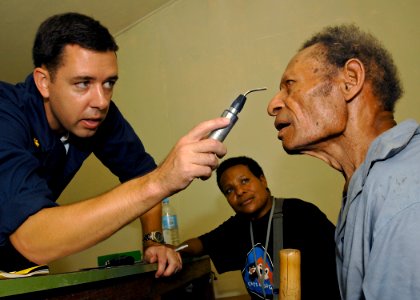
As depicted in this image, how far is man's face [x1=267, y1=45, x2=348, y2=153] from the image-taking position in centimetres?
84

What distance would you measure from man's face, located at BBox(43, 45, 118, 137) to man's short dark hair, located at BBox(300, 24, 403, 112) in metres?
0.59

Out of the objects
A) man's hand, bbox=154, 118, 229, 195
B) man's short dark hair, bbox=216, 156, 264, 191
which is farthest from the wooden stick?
man's short dark hair, bbox=216, 156, 264, 191

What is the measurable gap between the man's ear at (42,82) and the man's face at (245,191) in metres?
1.04

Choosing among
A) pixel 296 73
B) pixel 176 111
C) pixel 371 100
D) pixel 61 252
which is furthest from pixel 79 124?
pixel 176 111

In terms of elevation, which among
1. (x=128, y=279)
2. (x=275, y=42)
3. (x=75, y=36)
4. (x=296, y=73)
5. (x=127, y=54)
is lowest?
(x=128, y=279)

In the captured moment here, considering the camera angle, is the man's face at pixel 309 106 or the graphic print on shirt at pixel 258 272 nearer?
the man's face at pixel 309 106

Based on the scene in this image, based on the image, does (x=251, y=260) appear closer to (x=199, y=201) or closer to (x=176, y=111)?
(x=199, y=201)

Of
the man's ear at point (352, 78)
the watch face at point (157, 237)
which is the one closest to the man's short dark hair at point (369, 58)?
the man's ear at point (352, 78)

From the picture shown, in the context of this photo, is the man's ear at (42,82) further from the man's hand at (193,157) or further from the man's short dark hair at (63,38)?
the man's hand at (193,157)

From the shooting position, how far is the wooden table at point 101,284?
0.53 metres

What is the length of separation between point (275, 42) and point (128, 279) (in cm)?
174

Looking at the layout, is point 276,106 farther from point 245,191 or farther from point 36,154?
point 245,191

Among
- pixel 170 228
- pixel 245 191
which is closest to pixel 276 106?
pixel 245 191

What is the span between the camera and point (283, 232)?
174 cm
